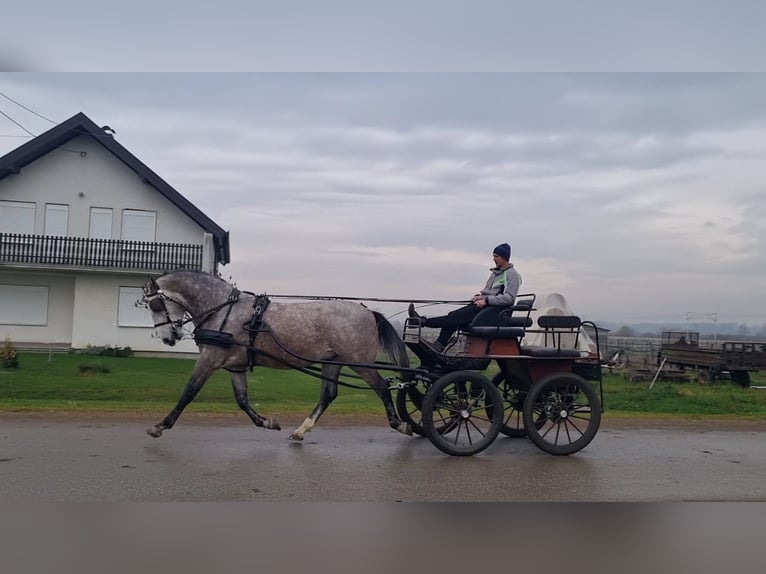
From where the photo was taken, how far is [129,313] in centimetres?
2586

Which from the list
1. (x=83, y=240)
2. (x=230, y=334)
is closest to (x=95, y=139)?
(x=83, y=240)

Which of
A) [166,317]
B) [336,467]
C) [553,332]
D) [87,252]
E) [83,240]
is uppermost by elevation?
[83,240]

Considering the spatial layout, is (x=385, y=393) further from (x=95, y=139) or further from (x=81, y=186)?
(x=95, y=139)

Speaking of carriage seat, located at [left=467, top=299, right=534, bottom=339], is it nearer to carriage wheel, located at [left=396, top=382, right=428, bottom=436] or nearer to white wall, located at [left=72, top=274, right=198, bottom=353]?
carriage wheel, located at [left=396, top=382, right=428, bottom=436]

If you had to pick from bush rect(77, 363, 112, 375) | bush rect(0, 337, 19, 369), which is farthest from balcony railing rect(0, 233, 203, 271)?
bush rect(0, 337, 19, 369)

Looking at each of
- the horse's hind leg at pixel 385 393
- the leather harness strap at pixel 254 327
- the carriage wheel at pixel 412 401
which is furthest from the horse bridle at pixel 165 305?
the carriage wheel at pixel 412 401

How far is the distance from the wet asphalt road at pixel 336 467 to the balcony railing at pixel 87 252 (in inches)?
692

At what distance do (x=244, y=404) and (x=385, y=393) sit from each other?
1.70 meters

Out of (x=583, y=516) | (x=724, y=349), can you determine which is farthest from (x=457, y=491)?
(x=724, y=349)

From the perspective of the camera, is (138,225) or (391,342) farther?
(138,225)

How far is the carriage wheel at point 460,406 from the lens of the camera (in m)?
7.26

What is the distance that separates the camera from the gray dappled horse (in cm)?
774

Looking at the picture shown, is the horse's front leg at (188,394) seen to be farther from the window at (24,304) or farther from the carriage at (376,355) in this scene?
the window at (24,304)

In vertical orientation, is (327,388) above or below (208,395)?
above
